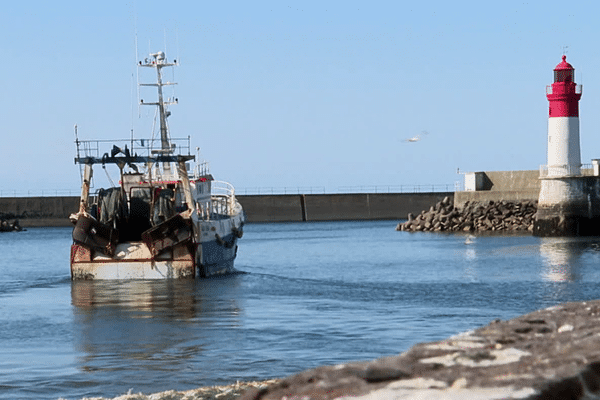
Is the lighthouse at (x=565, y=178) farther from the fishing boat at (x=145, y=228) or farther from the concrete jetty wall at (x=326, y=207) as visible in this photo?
the concrete jetty wall at (x=326, y=207)

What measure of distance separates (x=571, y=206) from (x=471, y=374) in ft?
127

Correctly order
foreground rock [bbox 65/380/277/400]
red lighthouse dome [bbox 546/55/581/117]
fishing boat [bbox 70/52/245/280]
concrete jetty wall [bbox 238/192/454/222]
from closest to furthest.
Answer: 1. foreground rock [bbox 65/380/277/400]
2. fishing boat [bbox 70/52/245/280]
3. red lighthouse dome [bbox 546/55/581/117]
4. concrete jetty wall [bbox 238/192/454/222]

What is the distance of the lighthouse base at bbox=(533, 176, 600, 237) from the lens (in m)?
39.8

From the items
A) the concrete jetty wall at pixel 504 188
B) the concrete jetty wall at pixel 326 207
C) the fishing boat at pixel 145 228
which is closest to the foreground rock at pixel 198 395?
the fishing boat at pixel 145 228

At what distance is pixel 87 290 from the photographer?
71.5 ft

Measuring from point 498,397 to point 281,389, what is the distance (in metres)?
0.75

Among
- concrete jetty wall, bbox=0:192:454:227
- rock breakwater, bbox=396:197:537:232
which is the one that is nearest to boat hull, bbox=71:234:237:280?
rock breakwater, bbox=396:197:537:232

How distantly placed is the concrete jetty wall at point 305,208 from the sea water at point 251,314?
4512 centimetres

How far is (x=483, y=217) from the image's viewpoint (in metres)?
50.9

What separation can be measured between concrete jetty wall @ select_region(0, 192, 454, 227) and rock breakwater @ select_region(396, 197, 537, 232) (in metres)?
21.7

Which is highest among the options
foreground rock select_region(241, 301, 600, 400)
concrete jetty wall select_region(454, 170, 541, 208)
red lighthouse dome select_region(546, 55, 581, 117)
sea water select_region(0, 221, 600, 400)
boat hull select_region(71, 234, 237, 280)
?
red lighthouse dome select_region(546, 55, 581, 117)

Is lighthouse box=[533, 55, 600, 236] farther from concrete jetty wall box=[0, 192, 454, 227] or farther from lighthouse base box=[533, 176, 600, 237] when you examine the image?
concrete jetty wall box=[0, 192, 454, 227]

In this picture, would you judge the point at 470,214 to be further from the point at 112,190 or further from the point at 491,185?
the point at 112,190

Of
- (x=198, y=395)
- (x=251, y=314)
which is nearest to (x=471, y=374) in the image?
(x=198, y=395)
